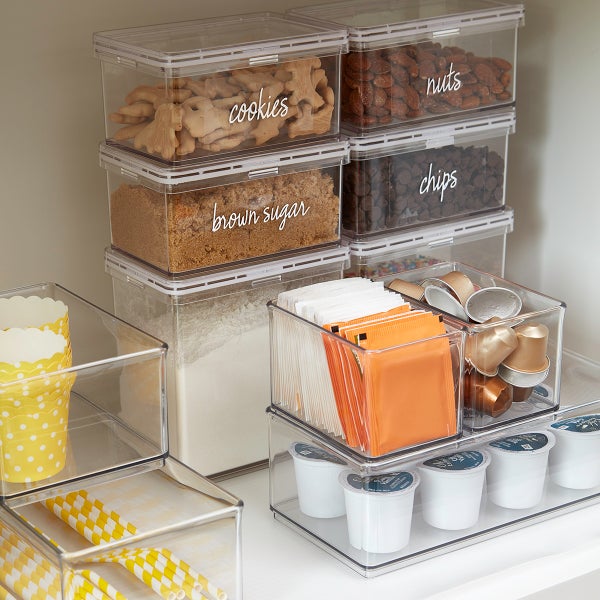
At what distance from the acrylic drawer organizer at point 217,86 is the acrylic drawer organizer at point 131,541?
31cm

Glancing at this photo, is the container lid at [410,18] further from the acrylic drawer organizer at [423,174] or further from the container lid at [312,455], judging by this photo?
the container lid at [312,455]

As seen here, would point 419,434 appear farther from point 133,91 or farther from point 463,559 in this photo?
point 133,91

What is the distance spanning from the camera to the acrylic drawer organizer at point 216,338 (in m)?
1.11

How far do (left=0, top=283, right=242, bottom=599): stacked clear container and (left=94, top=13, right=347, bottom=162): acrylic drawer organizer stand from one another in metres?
0.19

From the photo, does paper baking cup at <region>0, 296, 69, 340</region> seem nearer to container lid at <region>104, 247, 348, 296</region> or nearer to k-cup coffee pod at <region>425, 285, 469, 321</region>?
container lid at <region>104, 247, 348, 296</region>

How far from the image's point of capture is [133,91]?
42.7 inches

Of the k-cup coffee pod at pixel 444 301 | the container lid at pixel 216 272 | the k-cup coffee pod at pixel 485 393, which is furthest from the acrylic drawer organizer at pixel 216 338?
the k-cup coffee pod at pixel 485 393

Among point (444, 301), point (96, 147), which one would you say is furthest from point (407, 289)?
point (96, 147)

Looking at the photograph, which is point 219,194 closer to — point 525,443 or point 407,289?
point 407,289

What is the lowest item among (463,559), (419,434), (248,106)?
(463,559)

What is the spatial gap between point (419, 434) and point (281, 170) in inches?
11.7

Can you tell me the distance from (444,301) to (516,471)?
0.18 m

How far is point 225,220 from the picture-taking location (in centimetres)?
109

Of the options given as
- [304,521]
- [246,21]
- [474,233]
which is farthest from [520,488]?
[246,21]
